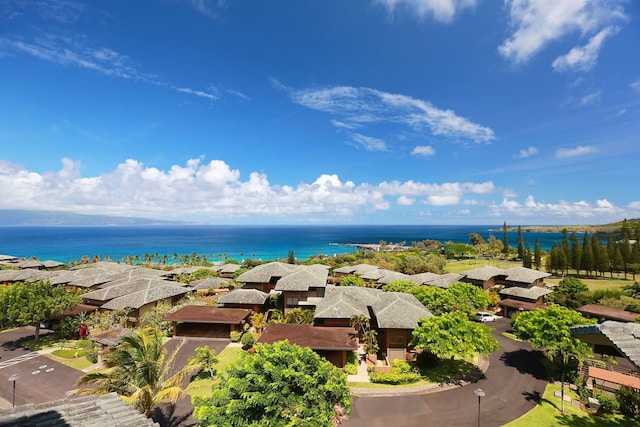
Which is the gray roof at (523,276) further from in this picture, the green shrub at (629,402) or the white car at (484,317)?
the green shrub at (629,402)

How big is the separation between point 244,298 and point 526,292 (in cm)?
4153

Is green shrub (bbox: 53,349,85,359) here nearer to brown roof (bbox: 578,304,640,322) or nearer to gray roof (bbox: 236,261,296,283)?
gray roof (bbox: 236,261,296,283)

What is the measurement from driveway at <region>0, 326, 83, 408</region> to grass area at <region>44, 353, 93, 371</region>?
37 cm

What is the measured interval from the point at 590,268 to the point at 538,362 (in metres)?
65.1

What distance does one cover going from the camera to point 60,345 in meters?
29.2

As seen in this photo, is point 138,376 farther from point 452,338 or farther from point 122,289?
point 122,289

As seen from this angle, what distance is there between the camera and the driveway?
20.3 m

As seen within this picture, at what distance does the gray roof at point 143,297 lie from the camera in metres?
33.6

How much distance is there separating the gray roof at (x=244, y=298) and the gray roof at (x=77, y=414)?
83.2 ft

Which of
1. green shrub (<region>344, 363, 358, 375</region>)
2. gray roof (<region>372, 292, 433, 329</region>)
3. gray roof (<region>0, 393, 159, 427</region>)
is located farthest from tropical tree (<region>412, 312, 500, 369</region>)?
gray roof (<region>0, 393, 159, 427</region>)

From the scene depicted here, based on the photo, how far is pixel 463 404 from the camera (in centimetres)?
1992

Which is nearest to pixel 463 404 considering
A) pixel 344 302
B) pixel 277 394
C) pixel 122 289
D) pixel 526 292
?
pixel 344 302

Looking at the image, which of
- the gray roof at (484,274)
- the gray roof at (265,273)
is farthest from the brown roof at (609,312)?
the gray roof at (265,273)

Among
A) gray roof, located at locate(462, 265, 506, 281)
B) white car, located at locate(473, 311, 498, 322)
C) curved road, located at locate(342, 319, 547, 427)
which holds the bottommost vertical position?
white car, located at locate(473, 311, 498, 322)
